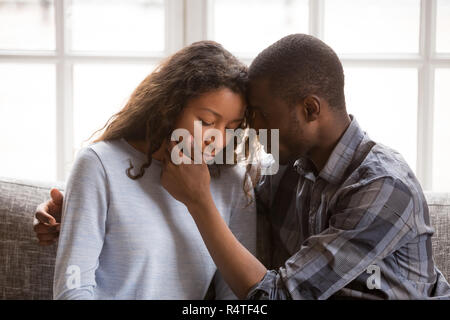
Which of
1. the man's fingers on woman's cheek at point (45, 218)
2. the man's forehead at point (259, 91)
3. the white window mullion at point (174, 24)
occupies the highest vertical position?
the white window mullion at point (174, 24)

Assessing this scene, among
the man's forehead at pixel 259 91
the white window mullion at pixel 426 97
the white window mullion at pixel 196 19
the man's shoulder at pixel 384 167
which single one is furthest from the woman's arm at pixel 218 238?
the white window mullion at pixel 426 97

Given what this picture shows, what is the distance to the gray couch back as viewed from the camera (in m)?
1.35

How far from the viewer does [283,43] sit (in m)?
1.13

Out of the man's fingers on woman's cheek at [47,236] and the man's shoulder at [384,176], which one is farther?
the man's fingers on woman's cheek at [47,236]

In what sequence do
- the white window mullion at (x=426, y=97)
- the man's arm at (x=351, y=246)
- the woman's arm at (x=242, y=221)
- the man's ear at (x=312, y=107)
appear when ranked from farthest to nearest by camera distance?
the white window mullion at (x=426, y=97), the woman's arm at (x=242, y=221), the man's ear at (x=312, y=107), the man's arm at (x=351, y=246)

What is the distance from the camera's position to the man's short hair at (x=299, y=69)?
1.11m

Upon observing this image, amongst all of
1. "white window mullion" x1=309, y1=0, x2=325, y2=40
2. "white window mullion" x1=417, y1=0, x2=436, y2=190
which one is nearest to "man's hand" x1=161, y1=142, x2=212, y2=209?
"white window mullion" x1=309, y1=0, x2=325, y2=40

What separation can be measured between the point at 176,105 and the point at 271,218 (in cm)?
43

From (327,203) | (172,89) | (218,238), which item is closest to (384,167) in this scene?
(327,203)

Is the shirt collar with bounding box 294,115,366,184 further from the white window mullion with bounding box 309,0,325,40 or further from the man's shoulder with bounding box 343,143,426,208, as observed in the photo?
the white window mullion with bounding box 309,0,325,40

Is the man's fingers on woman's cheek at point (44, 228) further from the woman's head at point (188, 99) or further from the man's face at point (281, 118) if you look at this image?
the man's face at point (281, 118)

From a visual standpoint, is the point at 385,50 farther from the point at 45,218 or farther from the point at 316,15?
the point at 45,218

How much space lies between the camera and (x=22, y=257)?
1362 mm

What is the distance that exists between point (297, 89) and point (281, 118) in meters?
0.08
